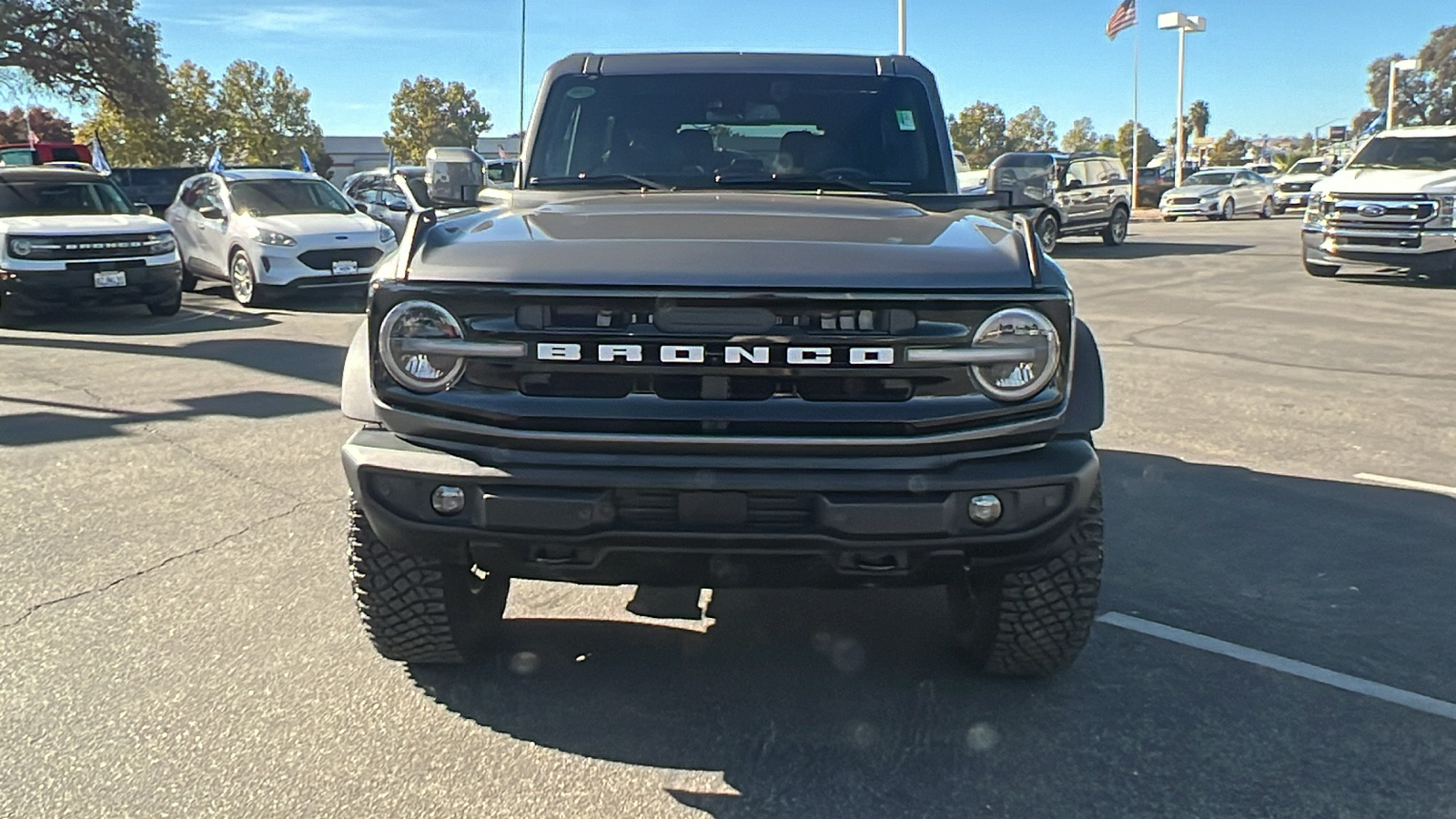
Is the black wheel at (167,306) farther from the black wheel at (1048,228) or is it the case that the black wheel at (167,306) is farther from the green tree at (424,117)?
the green tree at (424,117)

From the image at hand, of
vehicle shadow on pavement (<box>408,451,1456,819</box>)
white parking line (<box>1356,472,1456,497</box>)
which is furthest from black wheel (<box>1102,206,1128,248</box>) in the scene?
vehicle shadow on pavement (<box>408,451,1456,819</box>)

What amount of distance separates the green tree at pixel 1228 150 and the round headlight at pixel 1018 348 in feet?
315

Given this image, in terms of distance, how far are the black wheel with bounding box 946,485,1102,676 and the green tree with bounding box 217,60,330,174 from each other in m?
68.2

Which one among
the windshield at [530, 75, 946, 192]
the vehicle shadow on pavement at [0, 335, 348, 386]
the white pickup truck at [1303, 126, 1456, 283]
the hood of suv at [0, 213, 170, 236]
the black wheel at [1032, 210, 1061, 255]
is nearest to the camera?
the windshield at [530, 75, 946, 192]

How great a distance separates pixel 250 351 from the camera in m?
10.0

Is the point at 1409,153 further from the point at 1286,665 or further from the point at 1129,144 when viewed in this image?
the point at 1129,144

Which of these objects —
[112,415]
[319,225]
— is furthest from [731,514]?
[319,225]

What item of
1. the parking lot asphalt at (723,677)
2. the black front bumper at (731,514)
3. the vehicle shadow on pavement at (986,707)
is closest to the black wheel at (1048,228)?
the parking lot asphalt at (723,677)

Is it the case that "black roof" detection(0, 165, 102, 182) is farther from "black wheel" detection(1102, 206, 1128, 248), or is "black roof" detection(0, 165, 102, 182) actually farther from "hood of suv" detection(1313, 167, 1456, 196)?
"black wheel" detection(1102, 206, 1128, 248)

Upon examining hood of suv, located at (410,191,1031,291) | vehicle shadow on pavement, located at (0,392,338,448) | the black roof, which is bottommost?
vehicle shadow on pavement, located at (0,392,338,448)

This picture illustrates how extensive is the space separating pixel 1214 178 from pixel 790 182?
107 feet

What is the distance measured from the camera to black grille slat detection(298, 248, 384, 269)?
43.9ft

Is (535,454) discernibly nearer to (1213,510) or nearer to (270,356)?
(1213,510)

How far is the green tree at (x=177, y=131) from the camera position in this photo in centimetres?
5709
